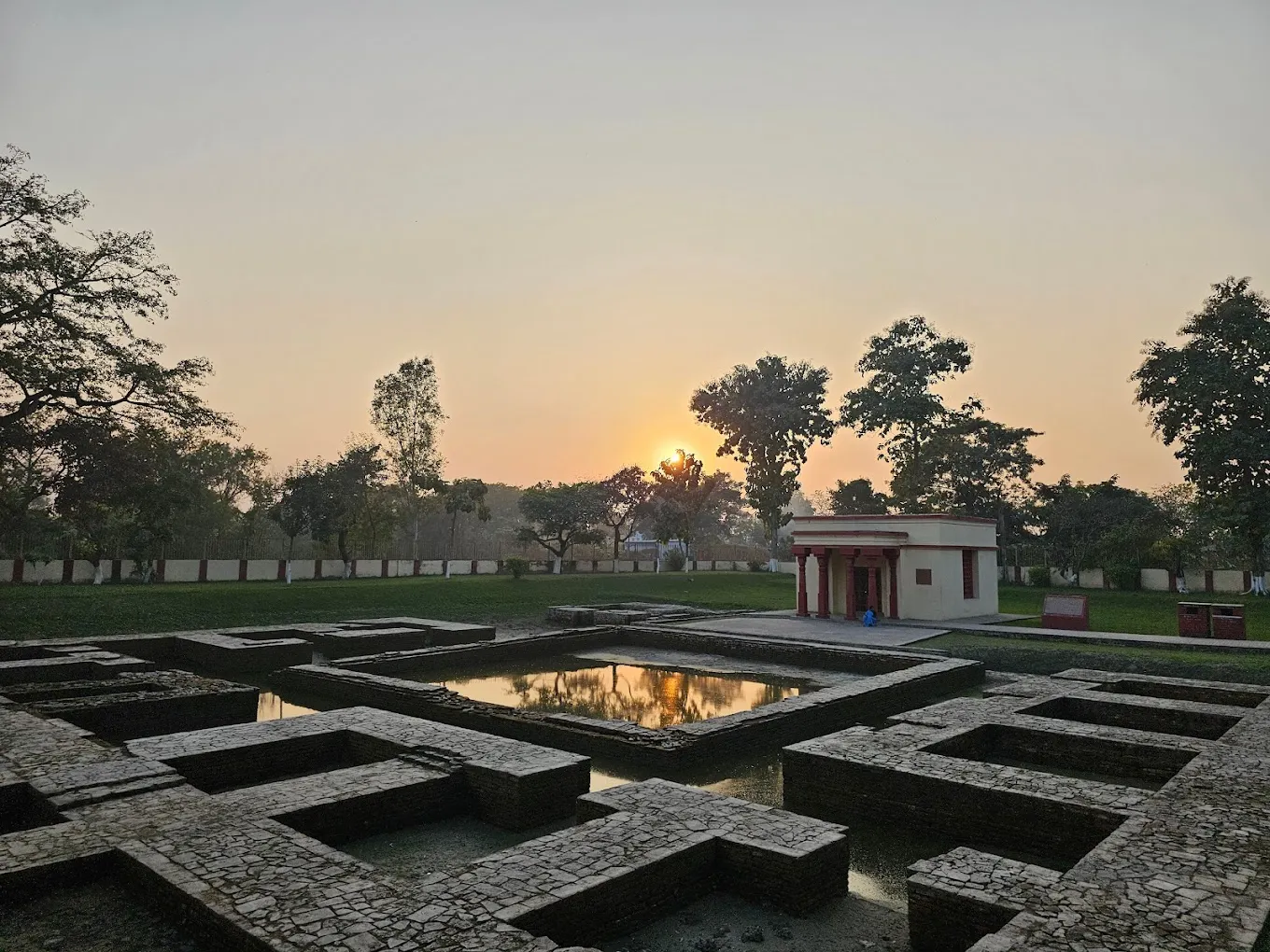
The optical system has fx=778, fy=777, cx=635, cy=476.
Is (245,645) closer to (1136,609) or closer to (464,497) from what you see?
(1136,609)

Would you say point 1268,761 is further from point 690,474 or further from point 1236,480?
point 690,474

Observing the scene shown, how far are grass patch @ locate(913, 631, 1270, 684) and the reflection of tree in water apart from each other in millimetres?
5637

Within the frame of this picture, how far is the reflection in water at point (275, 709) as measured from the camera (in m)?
12.8

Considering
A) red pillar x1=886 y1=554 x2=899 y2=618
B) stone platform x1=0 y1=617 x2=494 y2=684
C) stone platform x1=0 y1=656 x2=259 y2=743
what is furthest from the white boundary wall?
stone platform x1=0 y1=656 x2=259 y2=743

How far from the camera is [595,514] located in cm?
5350

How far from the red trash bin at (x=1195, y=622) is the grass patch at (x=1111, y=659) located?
79.9 inches

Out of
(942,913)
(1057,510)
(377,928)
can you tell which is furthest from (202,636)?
(1057,510)

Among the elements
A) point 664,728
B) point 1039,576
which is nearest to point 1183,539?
point 1039,576

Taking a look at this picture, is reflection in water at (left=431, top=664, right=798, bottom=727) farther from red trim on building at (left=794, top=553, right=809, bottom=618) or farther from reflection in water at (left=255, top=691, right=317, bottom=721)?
red trim on building at (left=794, top=553, right=809, bottom=618)

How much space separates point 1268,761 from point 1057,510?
40.3 metres

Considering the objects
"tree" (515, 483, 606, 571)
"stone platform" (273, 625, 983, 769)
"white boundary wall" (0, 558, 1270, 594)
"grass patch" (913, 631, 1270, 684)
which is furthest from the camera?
"tree" (515, 483, 606, 571)

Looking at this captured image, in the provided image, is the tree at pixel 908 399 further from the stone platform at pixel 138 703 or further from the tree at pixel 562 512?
the stone platform at pixel 138 703

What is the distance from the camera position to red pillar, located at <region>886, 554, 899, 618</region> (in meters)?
24.8

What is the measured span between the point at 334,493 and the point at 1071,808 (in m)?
40.0
